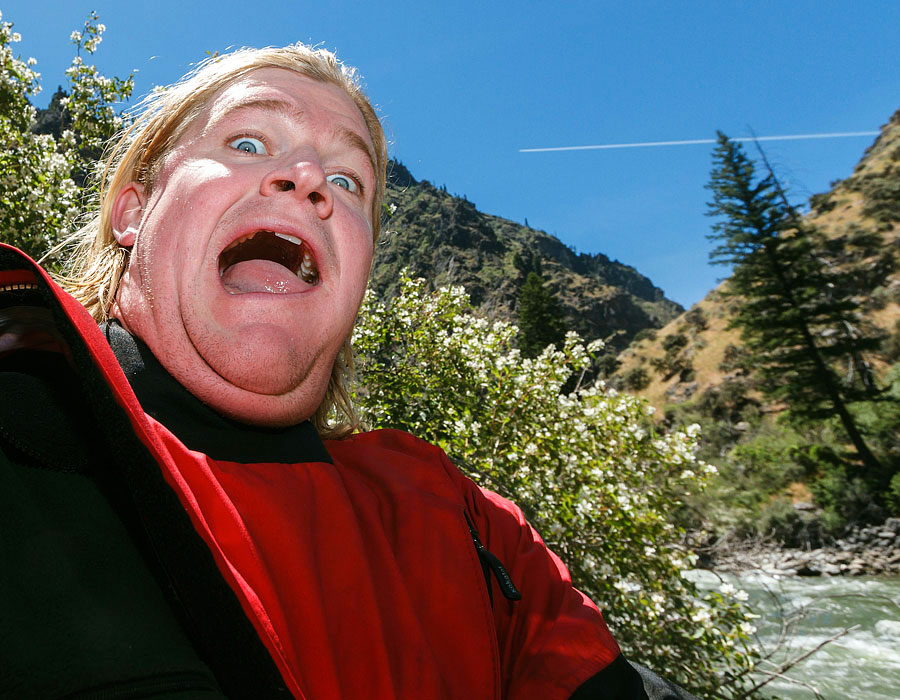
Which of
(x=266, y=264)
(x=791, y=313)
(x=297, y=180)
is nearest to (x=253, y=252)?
(x=266, y=264)

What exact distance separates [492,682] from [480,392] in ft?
18.0

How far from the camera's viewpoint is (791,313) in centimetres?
2589

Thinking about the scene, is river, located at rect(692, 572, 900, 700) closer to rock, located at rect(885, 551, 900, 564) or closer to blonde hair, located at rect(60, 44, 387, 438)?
rock, located at rect(885, 551, 900, 564)

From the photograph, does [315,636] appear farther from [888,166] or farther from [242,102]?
[888,166]

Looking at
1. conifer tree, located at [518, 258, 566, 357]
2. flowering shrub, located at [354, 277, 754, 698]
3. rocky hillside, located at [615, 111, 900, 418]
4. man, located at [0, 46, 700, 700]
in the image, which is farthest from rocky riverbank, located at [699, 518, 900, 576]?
conifer tree, located at [518, 258, 566, 357]

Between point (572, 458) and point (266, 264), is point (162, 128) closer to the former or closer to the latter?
point (266, 264)

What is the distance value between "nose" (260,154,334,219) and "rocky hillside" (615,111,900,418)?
43.6m

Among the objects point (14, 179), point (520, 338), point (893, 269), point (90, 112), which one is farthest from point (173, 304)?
point (893, 269)

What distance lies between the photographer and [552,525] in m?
4.36

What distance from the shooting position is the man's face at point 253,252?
122 centimetres

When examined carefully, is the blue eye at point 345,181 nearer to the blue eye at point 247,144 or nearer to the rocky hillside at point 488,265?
the blue eye at point 247,144

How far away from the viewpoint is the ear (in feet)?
5.23

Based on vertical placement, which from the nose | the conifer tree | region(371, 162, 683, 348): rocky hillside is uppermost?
region(371, 162, 683, 348): rocky hillside

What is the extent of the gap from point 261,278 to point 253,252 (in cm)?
17
